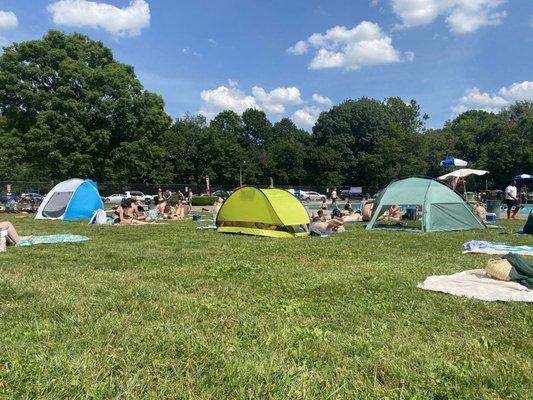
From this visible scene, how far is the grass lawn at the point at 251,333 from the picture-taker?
3.11 meters

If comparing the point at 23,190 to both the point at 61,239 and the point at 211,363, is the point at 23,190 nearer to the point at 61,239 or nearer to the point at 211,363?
the point at 61,239

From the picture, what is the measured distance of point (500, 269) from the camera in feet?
20.8

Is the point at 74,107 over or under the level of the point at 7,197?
over

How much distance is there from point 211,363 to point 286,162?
6610 cm

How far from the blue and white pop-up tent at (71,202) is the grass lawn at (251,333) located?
39.7 ft

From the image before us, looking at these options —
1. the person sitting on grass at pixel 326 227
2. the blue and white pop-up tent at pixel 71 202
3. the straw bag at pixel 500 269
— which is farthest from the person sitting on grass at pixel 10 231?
the blue and white pop-up tent at pixel 71 202

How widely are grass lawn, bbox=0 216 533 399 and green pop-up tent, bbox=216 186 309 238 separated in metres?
4.71

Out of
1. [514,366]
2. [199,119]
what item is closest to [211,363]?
[514,366]

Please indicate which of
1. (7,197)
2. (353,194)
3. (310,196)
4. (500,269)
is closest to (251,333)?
(500,269)

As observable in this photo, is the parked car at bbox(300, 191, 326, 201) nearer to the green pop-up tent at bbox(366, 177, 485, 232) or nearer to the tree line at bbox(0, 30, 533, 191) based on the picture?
the tree line at bbox(0, 30, 533, 191)

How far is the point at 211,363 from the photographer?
11.3ft

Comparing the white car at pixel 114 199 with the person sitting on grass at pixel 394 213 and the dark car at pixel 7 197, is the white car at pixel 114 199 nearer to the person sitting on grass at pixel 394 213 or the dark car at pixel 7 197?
the dark car at pixel 7 197

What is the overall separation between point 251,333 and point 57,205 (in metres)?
17.6

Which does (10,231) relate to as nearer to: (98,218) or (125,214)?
(98,218)
